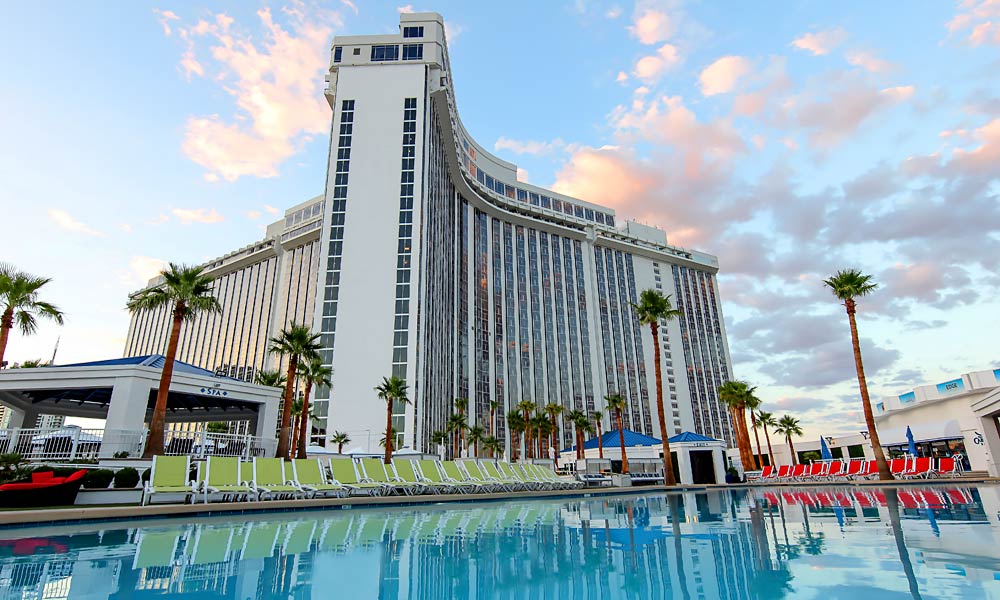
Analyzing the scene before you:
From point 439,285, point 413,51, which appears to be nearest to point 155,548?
point 439,285

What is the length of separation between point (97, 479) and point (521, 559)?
530 inches

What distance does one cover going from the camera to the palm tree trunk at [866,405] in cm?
2875

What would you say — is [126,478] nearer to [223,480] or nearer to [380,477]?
[223,480]

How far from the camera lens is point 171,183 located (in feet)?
84.6

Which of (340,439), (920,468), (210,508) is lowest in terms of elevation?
(210,508)

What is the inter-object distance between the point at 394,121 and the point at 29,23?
4754 centimetres

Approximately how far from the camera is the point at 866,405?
31.4 metres

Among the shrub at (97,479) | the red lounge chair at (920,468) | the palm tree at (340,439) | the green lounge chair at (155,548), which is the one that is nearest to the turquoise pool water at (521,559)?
the green lounge chair at (155,548)

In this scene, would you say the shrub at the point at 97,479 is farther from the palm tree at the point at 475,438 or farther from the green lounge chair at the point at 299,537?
the palm tree at the point at 475,438

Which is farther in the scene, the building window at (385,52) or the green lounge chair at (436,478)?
the building window at (385,52)

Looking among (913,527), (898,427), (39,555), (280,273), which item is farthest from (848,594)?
(280,273)

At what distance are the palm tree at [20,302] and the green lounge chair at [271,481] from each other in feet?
60.6

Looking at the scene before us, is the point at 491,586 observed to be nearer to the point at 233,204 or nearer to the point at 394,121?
the point at 233,204

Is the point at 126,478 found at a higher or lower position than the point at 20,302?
lower
